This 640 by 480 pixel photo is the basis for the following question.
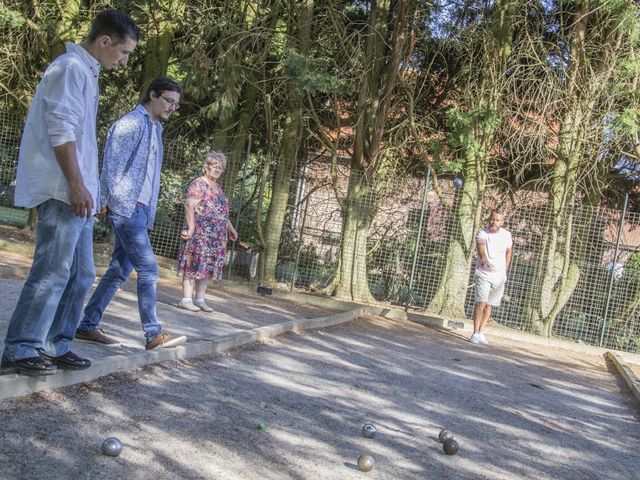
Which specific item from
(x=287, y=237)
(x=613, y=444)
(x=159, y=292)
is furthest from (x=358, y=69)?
(x=613, y=444)

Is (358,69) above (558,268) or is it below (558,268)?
above

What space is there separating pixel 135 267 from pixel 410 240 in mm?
9324

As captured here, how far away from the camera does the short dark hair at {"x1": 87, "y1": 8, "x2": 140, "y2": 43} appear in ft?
13.1

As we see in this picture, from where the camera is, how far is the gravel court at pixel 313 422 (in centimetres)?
340

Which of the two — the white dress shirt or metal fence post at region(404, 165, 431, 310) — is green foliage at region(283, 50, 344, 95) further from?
the white dress shirt

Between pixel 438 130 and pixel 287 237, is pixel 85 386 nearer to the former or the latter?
pixel 287 237

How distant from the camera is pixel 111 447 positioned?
3.24 meters

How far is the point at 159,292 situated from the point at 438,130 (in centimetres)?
697

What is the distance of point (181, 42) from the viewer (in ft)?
47.8

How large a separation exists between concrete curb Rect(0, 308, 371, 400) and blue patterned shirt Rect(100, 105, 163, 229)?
97 cm

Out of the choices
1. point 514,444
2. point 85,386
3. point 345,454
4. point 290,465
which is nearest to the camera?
point 290,465

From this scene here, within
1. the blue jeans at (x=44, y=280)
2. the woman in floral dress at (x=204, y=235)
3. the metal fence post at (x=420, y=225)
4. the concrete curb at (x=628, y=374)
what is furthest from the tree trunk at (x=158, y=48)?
the blue jeans at (x=44, y=280)

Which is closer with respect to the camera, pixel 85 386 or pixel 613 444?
pixel 85 386

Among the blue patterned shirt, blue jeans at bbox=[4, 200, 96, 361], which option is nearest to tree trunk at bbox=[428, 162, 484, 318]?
the blue patterned shirt
